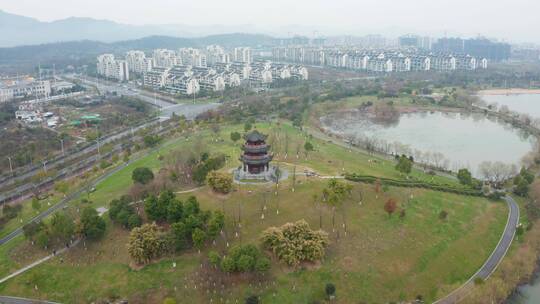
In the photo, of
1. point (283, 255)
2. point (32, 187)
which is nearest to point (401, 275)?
point (283, 255)

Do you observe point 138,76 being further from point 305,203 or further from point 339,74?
point 305,203

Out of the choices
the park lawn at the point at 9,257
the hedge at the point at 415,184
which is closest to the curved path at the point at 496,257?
the hedge at the point at 415,184

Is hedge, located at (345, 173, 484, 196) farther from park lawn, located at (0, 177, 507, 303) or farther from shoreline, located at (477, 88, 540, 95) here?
shoreline, located at (477, 88, 540, 95)

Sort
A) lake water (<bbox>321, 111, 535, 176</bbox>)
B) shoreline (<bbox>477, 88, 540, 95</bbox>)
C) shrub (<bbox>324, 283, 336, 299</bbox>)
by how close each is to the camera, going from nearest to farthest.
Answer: shrub (<bbox>324, 283, 336, 299</bbox>), lake water (<bbox>321, 111, 535, 176</bbox>), shoreline (<bbox>477, 88, 540, 95</bbox>)

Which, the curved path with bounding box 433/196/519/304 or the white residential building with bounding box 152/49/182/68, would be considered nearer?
the curved path with bounding box 433/196/519/304

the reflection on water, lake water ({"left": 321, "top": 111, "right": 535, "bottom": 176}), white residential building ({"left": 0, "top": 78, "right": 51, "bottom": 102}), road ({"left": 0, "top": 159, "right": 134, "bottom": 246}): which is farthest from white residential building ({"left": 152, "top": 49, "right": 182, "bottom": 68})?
road ({"left": 0, "top": 159, "right": 134, "bottom": 246})

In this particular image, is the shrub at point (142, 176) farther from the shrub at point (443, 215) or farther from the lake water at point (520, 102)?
the lake water at point (520, 102)
